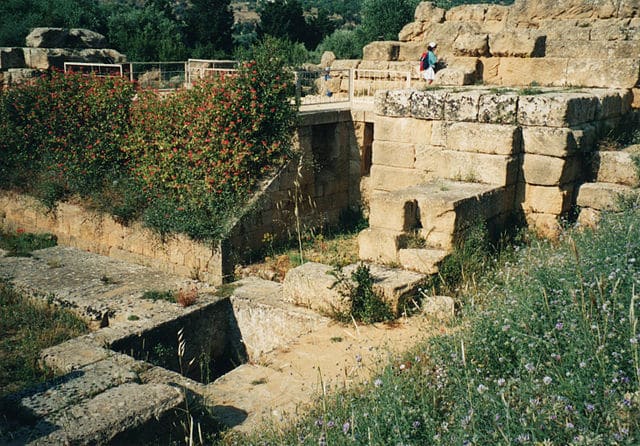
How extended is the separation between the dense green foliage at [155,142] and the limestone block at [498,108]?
132 inches

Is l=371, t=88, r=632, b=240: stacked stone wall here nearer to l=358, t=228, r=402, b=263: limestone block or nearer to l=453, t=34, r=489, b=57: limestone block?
l=358, t=228, r=402, b=263: limestone block

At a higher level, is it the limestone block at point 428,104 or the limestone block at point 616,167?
the limestone block at point 428,104

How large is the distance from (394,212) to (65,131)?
7.19m

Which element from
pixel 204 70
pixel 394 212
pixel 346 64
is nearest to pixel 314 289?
pixel 394 212

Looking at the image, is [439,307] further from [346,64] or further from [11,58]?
[346,64]

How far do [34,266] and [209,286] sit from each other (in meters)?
2.69

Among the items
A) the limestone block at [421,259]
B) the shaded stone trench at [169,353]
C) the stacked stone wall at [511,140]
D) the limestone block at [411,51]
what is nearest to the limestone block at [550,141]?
the stacked stone wall at [511,140]

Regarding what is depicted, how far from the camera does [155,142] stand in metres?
10.5

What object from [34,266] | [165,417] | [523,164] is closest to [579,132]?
[523,164]

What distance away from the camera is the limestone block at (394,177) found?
30.0 ft

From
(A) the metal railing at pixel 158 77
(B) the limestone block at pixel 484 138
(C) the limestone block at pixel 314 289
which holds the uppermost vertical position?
(A) the metal railing at pixel 158 77

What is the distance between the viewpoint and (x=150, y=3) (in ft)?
134

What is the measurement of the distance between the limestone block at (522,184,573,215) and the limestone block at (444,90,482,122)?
1.20m

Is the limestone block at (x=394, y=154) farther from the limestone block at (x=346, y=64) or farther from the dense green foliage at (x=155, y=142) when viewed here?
the limestone block at (x=346, y=64)
